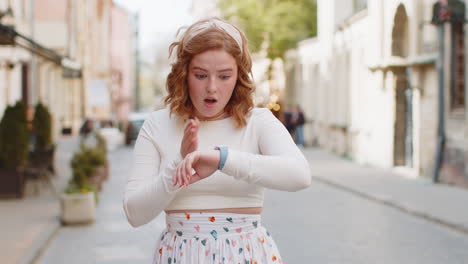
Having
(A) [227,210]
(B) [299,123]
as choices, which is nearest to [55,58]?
(A) [227,210]

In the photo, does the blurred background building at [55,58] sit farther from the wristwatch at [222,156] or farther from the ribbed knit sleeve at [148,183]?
the wristwatch at [222,156]

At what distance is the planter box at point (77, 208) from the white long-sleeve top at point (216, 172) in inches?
313

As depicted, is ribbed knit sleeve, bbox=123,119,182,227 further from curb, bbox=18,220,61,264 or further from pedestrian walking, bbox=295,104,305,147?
pedestrian walking, bbox=295,104,305,147

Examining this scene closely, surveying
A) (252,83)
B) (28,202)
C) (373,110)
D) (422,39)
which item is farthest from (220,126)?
(373,110)

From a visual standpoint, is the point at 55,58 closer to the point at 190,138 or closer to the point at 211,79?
the point at 211,79

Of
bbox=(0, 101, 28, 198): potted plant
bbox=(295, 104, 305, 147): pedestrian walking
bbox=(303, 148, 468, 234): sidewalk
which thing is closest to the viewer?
bbox=(303, 148, 468, 234): sidewalk

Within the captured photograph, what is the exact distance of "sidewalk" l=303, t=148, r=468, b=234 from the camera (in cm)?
1106

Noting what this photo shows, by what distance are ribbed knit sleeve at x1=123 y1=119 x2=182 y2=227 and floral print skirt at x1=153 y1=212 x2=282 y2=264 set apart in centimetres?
12

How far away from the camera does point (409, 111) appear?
66.3 ft

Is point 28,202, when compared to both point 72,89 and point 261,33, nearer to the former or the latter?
point 261,33

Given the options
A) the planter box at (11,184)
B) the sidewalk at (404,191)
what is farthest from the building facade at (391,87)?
the planter box at (11,184)

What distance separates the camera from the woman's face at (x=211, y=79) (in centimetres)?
231

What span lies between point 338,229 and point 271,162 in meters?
7.70

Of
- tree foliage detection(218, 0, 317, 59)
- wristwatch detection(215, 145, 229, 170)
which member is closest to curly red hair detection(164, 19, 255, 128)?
wristwatch detection(215, 145, 229, 170)
